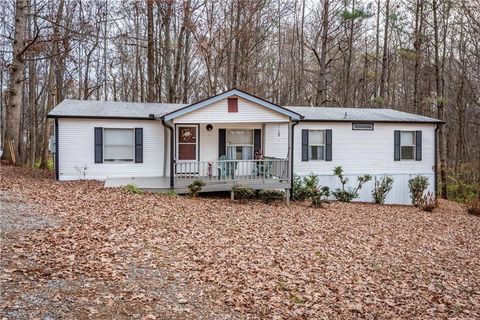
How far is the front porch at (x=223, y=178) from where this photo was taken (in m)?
13.1

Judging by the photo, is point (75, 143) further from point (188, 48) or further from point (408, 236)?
point (188, 48)

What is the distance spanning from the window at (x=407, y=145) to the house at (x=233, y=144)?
1.8 inches

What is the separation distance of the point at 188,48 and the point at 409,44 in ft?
47.7

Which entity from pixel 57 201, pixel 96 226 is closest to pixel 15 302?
pixel 96 226

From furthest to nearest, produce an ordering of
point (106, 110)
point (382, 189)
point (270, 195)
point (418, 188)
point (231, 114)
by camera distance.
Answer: point (382, 189) → point (418, 188) → point (106, 110) → point (270, 195) → point (231, 114)

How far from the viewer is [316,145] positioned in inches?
651

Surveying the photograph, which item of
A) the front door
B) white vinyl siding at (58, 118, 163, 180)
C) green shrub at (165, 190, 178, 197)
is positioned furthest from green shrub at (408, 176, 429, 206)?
white vinyl siding at (58, 118, 163, 180)

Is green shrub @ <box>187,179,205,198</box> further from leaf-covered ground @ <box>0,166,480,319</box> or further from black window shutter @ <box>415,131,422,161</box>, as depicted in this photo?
black window shutter @ <box>415,131,422,161</box>

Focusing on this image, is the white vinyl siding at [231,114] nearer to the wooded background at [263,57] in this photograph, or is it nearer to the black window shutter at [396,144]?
the black window shutter at [396,144]

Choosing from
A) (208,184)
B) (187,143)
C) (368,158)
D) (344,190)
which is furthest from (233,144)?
(368,158)

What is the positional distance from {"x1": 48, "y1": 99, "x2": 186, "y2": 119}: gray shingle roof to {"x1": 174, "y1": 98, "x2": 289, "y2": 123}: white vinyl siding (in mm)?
1997

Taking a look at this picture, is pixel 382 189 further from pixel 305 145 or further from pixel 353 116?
pixel 305 145

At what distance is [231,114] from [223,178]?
2.28 m

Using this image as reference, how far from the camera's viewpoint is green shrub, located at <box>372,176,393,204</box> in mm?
16422
